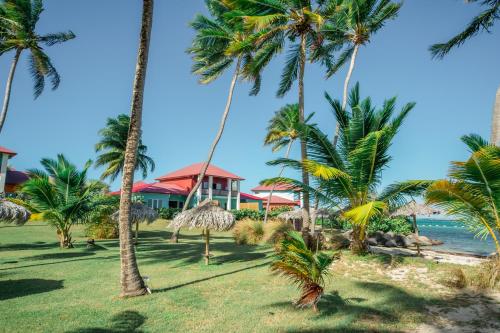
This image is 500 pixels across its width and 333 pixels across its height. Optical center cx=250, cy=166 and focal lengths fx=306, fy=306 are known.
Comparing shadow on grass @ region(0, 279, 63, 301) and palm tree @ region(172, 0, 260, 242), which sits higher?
palm tree @ region(172, 0, 260, 242)

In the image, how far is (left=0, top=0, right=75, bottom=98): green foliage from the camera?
15.7m

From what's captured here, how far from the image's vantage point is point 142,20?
720 cm

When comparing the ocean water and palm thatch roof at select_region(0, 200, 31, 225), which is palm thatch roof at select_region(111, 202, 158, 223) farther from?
the ocean water

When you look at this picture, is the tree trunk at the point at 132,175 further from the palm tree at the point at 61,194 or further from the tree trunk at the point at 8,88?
the tree trunk at the point at 8,88

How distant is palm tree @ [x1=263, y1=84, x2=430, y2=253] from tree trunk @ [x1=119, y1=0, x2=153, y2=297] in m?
4.05

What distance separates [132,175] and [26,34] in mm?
14958

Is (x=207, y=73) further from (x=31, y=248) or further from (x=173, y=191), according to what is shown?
(x=173, y=191)

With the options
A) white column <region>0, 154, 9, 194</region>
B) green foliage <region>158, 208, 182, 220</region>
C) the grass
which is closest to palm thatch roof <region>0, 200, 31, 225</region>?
the grass

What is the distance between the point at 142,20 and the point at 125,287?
6.13 metres

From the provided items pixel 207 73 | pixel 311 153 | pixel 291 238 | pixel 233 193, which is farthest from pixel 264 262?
pixel 233 193

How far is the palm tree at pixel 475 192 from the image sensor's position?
6.68 metres

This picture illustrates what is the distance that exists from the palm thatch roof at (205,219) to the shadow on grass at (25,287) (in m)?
3.93

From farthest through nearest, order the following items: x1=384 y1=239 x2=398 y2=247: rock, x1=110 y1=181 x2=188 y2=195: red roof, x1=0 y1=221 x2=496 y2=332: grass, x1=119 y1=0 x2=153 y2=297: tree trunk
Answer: x1=110 y1=181 x2=188 y2=195: red roof, x1=384 y1=239 x2=398 y2=247: rock, x1=119 y1=0 x2=153 y2=297: tree trunk, x1=0 y1=221 x2=496 y2=332: grass

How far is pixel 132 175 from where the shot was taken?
7.00 metres
